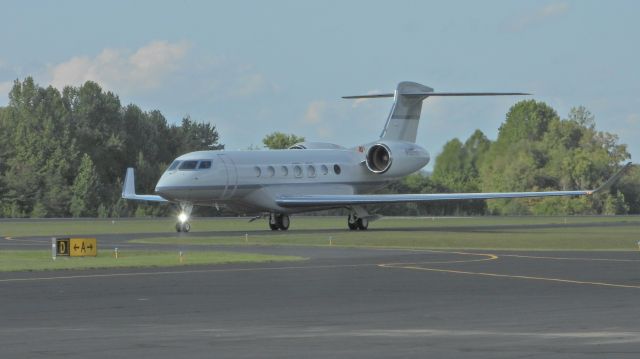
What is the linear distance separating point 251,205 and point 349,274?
3185 centimetres

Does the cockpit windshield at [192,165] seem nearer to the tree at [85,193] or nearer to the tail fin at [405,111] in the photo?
the tail fin at [405,111]

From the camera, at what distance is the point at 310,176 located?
65000 millimetres

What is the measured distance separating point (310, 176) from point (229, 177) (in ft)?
18.6

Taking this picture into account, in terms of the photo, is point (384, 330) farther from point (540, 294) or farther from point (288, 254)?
point (288, 254)

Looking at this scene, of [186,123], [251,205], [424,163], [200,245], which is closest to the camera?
[200,245]

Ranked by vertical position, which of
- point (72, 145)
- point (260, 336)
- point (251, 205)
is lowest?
point (260, 336)

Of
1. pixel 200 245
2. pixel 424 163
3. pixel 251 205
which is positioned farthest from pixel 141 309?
pixel 424 163

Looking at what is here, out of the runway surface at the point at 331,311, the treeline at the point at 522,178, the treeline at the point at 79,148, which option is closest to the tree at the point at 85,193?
the treeline at the point at 79,148

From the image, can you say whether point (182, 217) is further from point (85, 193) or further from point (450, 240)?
point (85, 193)

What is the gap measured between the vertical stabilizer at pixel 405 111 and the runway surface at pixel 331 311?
35140mm

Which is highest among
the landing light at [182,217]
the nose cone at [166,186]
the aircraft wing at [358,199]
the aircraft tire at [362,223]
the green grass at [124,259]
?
the nose cone at [166,186]

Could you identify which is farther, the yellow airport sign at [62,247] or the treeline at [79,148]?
the treeline at [79,148]

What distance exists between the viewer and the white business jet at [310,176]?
60.0m

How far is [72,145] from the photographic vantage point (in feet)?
358
